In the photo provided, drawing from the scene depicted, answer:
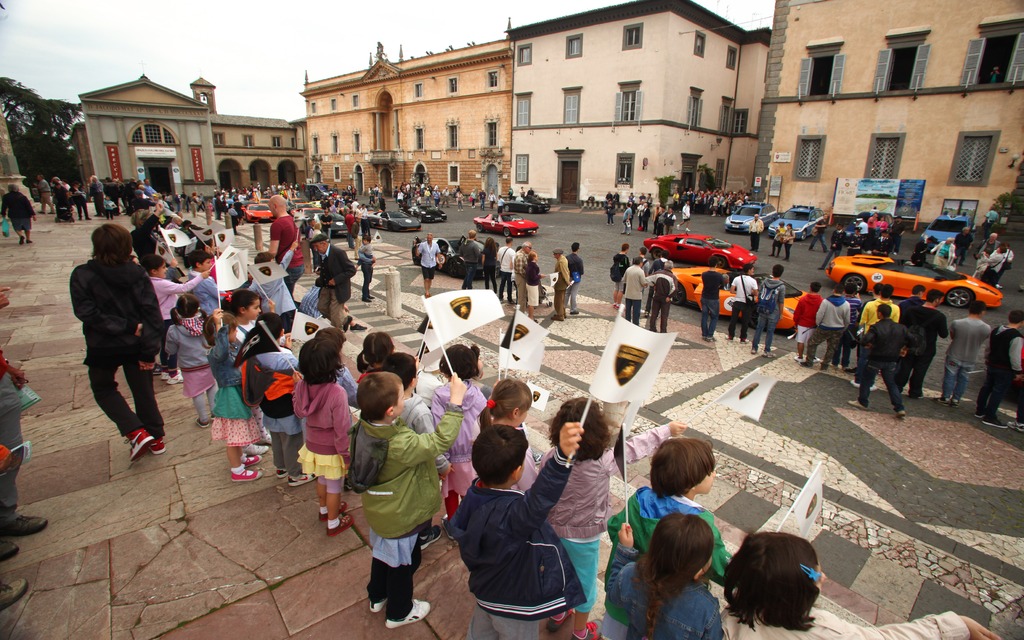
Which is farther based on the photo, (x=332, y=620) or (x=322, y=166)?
(x=322, y=166)

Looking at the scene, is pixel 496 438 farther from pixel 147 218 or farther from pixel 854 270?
pixel 854 270

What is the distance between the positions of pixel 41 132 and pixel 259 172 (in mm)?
24483

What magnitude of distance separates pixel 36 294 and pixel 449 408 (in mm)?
11930

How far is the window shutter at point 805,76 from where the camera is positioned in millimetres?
25000

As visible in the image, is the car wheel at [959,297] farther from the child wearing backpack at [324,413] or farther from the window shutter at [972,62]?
the window shutter at [972,62]

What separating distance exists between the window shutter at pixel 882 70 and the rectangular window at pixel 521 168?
885 inches

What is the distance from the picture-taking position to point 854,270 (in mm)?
13203

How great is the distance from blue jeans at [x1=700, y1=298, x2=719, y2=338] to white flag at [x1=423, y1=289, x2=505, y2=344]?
6.99 m

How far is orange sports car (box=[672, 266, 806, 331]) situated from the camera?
33.4 ft

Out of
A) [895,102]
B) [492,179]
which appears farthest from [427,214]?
[895,102]

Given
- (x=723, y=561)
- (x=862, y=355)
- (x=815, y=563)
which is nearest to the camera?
(x=815, y=563)

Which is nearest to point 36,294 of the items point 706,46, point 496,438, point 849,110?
point 496,438

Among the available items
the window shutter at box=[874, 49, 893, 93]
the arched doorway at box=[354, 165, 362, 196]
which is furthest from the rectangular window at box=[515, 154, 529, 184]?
the arched doorway at box=[354, 165, 362, 196]

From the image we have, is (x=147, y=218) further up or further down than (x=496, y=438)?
further up
